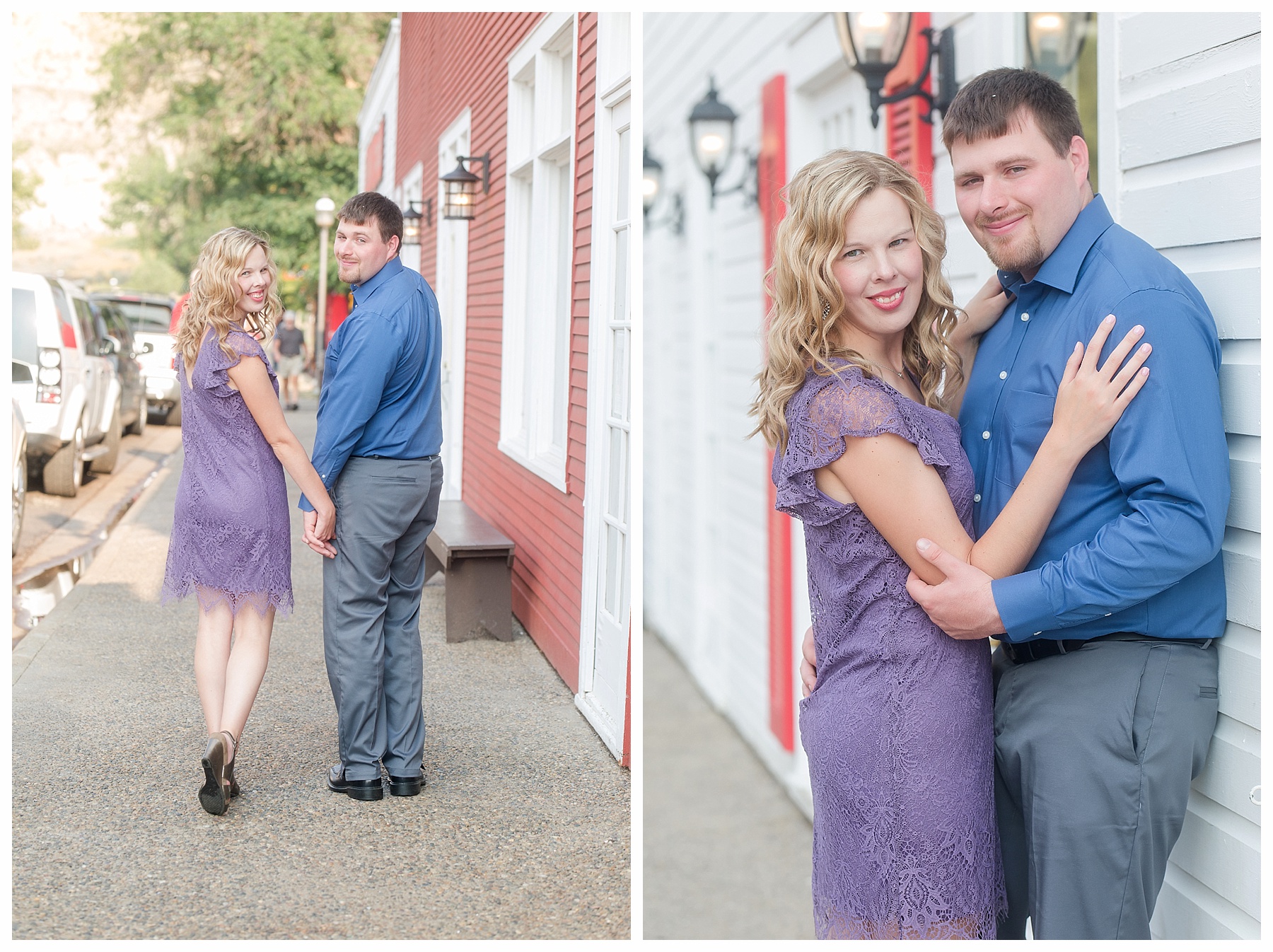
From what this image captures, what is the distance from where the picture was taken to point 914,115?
498 centimetres

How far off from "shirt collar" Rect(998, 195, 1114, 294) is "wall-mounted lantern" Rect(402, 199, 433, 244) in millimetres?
8609

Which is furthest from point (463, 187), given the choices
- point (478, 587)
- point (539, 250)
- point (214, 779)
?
point (214, 779)

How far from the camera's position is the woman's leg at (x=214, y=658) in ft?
12.3

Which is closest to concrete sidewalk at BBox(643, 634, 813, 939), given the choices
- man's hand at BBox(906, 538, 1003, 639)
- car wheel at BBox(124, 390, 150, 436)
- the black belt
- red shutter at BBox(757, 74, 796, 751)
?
red shutter at BBox(757, 74, 796, 751)

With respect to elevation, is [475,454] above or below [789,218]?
below

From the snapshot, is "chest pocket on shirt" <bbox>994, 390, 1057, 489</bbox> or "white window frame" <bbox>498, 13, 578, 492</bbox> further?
"white window frame" <bbox>498, 13, 578, 492</bbox>

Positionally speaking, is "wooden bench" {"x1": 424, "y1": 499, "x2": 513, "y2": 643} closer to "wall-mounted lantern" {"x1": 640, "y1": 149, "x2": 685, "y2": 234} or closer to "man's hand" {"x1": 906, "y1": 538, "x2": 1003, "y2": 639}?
"man's hand" {"x1": 906, "y1": 538, "x2": 1003, "y2": 639}

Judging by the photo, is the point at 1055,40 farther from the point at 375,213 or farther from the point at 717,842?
the point at 717,842

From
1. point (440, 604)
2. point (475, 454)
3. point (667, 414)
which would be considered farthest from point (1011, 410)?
point (667, 414)

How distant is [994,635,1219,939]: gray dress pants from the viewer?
96.7 inches

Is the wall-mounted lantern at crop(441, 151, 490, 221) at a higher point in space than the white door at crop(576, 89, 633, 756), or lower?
higher

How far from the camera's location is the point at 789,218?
2523 mm

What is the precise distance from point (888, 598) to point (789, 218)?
0.86 m

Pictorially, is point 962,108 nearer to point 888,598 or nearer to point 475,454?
→ point 888,598
